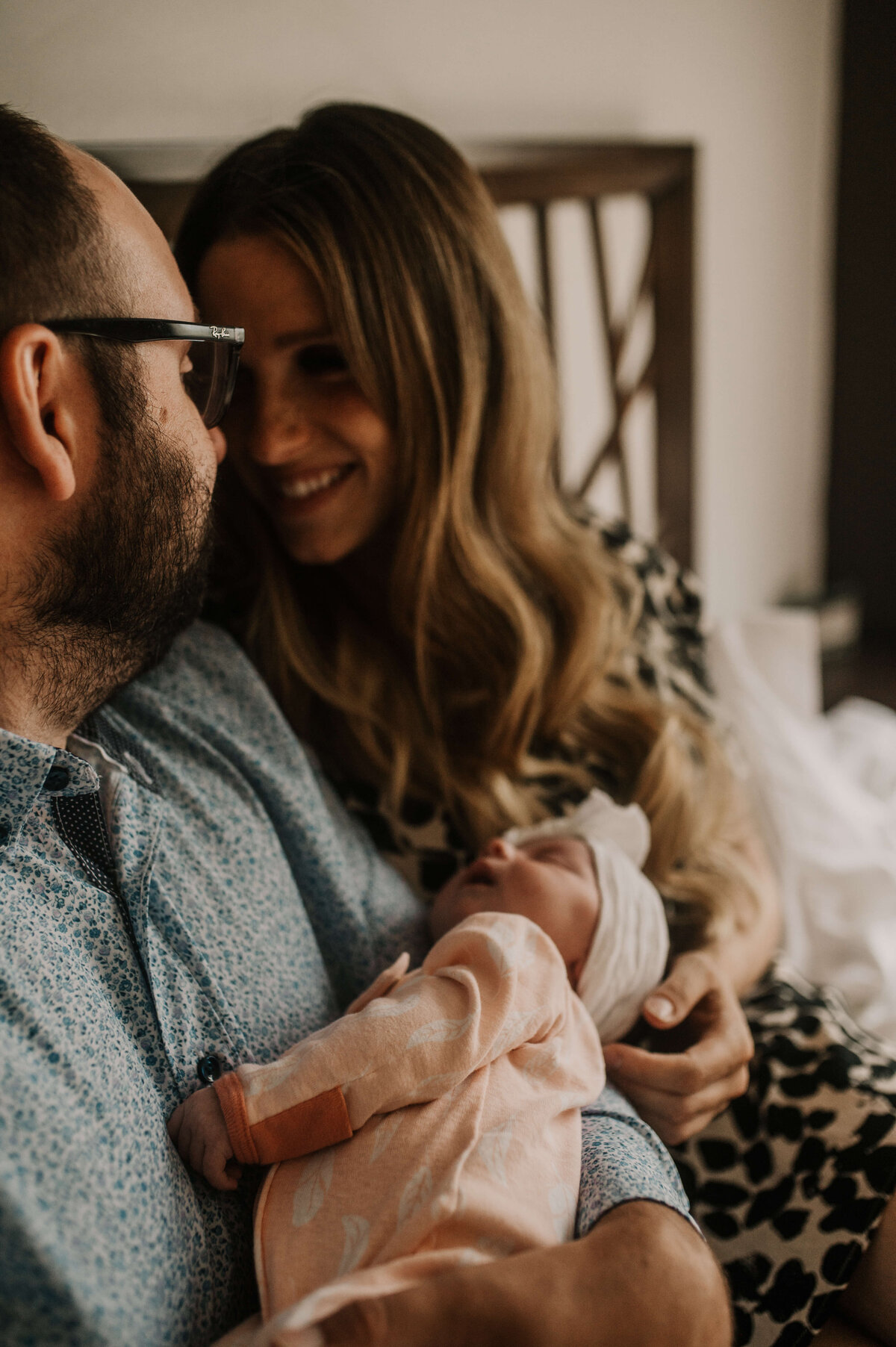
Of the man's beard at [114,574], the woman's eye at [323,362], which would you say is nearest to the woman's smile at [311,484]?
the woman's eye at [323,362]

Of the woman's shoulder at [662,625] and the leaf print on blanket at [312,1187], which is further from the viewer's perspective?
the woman's shoulder at [662,625]

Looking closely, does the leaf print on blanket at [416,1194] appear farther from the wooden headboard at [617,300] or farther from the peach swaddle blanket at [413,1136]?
the wooden headboard at [617,300]

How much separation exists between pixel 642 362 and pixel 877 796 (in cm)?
123

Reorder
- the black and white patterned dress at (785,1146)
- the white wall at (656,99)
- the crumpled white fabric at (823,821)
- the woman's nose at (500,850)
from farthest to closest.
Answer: the crumpled white fabric at (823,821) → the white wall at (656,99) → the woman's nose at (500,850) → the black and white patterned dress at (785,1146)

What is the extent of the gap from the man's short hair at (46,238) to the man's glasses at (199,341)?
0.01 metres

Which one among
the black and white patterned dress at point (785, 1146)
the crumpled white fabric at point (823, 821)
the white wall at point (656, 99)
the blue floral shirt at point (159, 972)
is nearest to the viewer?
the blue floral shirt at point (159, 972)

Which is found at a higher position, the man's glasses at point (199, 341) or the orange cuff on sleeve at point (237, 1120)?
the man's glasses at point (199, 341)

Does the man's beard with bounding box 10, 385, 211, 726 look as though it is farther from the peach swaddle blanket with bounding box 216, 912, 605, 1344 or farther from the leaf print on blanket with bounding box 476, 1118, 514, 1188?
the leaf print on blanket with bounding box 476, 1118, 514, 1188

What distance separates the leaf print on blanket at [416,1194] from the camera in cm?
76

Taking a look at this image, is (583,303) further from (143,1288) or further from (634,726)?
(143,1288)

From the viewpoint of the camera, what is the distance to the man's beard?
86cm

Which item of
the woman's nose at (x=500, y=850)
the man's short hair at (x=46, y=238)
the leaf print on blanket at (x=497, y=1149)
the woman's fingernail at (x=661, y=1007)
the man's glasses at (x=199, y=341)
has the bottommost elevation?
the woman's fingernail at (x=661, y=1007)

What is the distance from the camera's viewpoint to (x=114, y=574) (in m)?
0.90

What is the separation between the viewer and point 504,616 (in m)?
1.46
